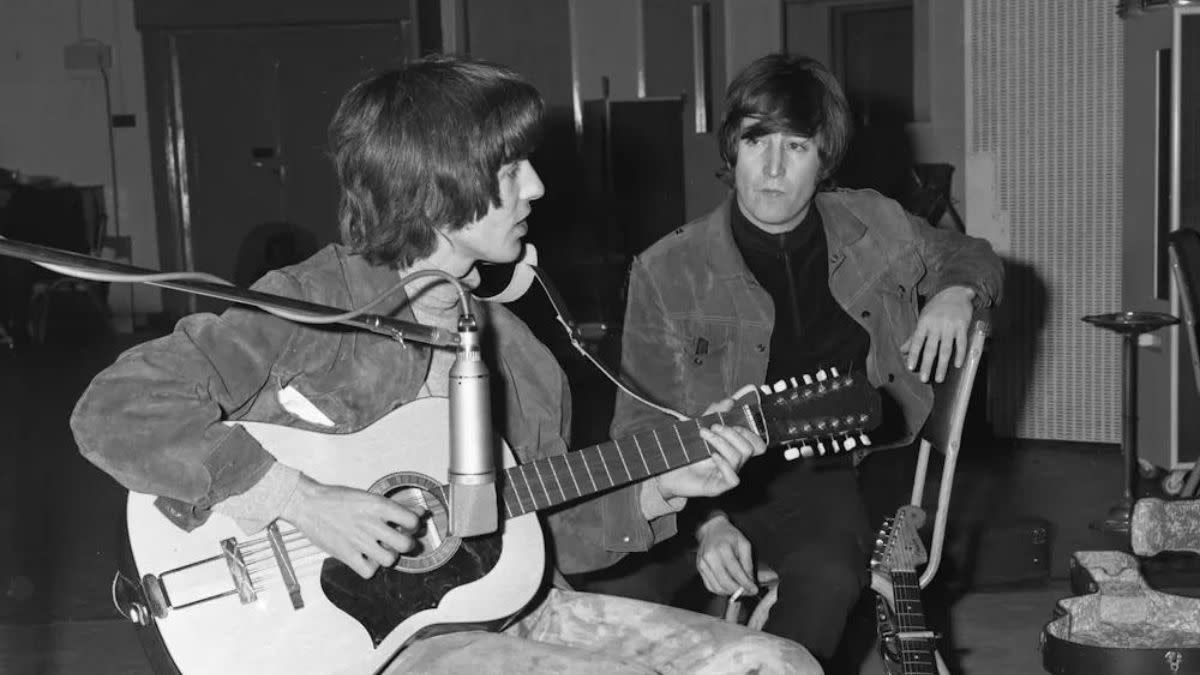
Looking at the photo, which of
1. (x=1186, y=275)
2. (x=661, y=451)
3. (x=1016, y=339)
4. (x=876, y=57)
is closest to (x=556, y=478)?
(x=661, y=451)

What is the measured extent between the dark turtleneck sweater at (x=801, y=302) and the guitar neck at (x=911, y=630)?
394 millimetres

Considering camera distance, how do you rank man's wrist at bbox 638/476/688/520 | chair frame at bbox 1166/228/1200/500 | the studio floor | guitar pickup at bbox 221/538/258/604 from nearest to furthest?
guitar pickup at bbox 221/538/258/604
man's wrist at bbox 638/476/688/520
the studio floor
chair frame at bbox 1166/228/1200/500

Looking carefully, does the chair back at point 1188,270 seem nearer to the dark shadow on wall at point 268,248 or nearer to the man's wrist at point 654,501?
the man's wrist at point 654,501

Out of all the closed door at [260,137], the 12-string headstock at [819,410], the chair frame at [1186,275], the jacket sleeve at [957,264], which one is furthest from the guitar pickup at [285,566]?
the closed door at [260,137]

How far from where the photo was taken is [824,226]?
268 cm

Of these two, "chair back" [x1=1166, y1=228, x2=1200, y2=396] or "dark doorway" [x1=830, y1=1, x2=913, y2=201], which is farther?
"dark doorway" [x1=830, y1=1, x2=913, y2=201]

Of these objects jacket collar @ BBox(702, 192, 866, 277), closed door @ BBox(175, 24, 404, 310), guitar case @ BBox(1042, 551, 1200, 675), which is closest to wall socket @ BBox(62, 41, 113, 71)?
closed door @ BBox(175, 24, 404, 310)

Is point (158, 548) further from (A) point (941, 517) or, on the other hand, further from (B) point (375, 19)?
(B) point (375, 19)

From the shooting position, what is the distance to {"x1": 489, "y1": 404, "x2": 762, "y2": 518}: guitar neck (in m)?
1.98

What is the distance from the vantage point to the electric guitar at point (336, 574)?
184 cm

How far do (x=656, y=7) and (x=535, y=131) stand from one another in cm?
627

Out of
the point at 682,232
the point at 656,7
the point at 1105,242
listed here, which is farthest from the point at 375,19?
the point at 682,232

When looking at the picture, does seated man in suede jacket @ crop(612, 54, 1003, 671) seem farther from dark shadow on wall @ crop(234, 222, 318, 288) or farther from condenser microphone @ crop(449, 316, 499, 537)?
dark shadow on wall @ crop(234, 222, 318, 288)

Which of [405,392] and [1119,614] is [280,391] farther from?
[1119,614]
